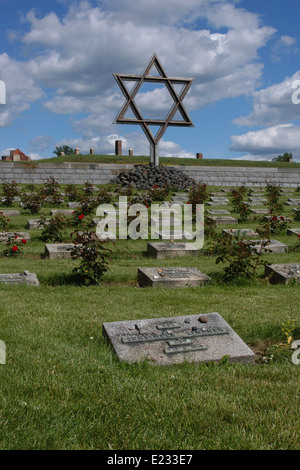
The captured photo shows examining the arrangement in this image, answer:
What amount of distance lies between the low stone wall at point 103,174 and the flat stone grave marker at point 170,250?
12389mm

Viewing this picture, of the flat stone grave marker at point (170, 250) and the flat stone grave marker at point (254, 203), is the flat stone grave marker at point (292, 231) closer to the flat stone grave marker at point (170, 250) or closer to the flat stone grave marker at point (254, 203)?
the flat stone grave marker at point (170, 250)

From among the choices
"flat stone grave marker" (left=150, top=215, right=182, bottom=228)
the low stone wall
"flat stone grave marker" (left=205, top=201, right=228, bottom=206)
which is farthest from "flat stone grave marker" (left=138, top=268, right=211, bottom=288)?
the low stone wall

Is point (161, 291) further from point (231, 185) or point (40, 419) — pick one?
point (231, 185)

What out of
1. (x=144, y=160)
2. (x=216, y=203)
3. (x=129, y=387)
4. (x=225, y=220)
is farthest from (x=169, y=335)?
(x=144, y=160)

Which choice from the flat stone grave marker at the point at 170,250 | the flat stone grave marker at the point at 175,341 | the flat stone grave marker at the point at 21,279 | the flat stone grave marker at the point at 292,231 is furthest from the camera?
the flat stone grave marker at the point at 292,231

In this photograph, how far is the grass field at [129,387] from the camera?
2.29m

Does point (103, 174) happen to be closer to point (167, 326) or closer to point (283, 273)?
point (283, 273)

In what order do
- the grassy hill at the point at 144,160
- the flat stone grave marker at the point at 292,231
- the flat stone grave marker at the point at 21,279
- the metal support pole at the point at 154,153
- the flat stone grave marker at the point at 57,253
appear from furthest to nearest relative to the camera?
the grassy hill at the point at 144,160 < the metal support pole at the point at 154,153 < the flat stone grave marker at the point at 292,231 < the flat stone grave marker at the point at 57,253 < the flat stone grave marker at the point at 21,279

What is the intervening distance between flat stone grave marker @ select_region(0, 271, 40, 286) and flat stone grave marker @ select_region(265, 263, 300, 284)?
338 cm

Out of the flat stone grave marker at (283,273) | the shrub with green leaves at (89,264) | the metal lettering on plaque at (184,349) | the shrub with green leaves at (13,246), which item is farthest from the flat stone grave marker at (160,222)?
the metal lettering on plaque at (184,349)

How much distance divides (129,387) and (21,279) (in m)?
3.27

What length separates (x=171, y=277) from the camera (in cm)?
575

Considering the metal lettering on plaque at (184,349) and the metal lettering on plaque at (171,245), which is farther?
the metal lettering on plaque at (171,245)

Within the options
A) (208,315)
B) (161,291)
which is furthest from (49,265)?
(208,315)
